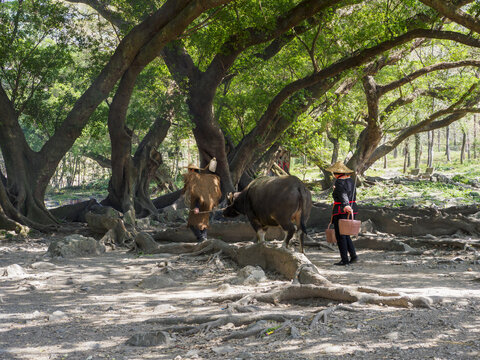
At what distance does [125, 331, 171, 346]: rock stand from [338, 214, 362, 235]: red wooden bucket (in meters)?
4.42

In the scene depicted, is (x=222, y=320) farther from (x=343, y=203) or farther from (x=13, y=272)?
(x=13, y=272)

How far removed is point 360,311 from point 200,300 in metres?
2.13

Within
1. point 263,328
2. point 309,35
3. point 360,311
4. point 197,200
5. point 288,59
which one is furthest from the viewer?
point 288,59

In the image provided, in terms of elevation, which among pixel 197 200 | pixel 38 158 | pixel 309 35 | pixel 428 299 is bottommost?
pixel 428 299

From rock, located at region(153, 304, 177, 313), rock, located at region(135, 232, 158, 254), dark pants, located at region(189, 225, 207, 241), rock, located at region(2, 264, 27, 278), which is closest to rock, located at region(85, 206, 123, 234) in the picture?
rock, located at region(135, 232, 158, 254)

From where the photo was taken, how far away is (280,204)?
992cm

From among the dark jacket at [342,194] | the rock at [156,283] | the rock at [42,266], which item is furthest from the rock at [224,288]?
the rock at [42,266]

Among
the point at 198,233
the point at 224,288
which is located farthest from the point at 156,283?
the point at 198,233

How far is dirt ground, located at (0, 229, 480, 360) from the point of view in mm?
4344

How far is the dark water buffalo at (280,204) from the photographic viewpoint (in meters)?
9.83

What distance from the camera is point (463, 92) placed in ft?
66.4

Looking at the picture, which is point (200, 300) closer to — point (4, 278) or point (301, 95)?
point (4, 278)

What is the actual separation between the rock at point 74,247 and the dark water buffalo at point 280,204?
350cm

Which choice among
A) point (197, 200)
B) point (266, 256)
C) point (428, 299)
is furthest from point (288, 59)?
point (428, 299)
